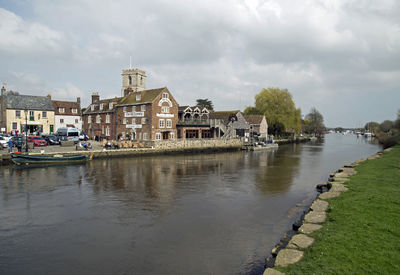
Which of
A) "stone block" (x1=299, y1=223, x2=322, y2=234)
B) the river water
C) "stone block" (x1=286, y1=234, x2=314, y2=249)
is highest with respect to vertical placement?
"stone block" (x1=299, y1=223, x2=322, y2=234)

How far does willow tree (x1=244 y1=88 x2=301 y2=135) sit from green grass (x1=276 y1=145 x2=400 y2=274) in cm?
7238

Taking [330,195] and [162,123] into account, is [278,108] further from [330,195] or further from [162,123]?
[330,195]

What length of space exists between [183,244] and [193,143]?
132 feet

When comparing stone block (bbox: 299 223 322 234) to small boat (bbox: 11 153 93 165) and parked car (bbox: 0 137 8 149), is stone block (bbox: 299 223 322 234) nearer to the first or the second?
small boat (bbox: 11 153 93 165)

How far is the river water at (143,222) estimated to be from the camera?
9.45 meters

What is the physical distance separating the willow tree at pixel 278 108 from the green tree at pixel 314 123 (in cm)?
6344

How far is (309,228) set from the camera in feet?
31.4

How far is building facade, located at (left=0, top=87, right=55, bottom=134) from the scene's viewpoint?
5165cm

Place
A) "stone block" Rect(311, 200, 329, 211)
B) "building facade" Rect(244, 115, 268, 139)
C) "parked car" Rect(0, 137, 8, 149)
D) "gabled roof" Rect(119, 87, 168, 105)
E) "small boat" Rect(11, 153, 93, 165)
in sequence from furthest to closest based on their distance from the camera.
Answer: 1. "building facade" Rect(244, 115, 268, 139)
2. "gabled roof" Rect(119, 87, 168, 105)
3. "parked car" Rect(0, 137, 8, 149)
4. "small boat" Rect(11, 153, 93, 165)
5. "stone block" Rect(311, 200, 329, 211)

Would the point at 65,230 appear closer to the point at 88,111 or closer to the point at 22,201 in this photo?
the point at 22,201

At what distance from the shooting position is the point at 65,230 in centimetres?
1230

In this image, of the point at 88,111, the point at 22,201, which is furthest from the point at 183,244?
the point at 88,111

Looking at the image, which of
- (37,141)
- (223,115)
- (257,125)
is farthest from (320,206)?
(257,125)

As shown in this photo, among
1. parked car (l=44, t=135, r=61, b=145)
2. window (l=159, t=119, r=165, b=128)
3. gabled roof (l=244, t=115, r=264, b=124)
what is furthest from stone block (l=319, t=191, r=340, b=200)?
gabled roof (l=244, t=115, r=264, b=124)
